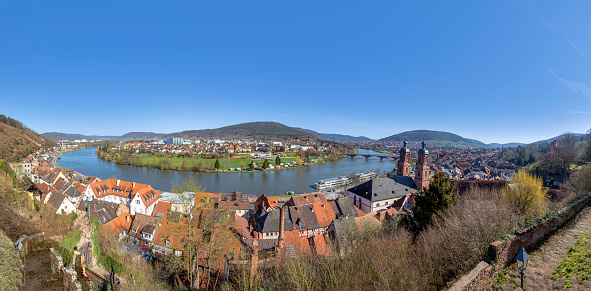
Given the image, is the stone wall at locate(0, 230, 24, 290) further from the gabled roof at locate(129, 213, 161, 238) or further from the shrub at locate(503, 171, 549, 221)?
the shrub at locate(503, 171, 549, 221)

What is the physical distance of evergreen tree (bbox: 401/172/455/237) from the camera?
927 centimetres

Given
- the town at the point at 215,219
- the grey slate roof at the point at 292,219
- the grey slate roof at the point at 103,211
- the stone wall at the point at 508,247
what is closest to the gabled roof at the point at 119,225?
the town at the point at 215,219

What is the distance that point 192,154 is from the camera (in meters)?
65.9

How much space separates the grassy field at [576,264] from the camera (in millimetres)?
4336

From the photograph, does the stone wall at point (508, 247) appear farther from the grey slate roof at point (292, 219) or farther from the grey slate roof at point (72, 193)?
the grey slate roof at point (72, 193)

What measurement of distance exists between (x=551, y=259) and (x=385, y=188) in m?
16.5

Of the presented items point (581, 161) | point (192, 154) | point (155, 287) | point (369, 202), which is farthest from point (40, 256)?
point (192, 154)

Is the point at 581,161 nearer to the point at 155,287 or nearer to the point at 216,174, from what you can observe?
the point at 155,287

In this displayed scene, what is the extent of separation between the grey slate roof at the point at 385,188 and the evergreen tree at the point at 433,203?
422 inches

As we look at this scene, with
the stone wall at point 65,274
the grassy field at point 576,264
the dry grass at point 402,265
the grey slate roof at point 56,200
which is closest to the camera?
the stone wall at point 65,274

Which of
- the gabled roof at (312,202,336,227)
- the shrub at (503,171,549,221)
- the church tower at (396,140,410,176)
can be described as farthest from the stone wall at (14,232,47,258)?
the church tower at (396,140,410,176)

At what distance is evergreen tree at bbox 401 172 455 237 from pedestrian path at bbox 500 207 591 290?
3166 millimetres

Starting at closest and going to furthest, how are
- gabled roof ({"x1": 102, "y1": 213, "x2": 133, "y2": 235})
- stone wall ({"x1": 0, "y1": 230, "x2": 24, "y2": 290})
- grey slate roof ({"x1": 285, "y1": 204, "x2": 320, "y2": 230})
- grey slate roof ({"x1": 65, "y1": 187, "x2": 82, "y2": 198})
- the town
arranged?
1. stone wall ({"x1": 0, "y1": 230, "x2": 24, "y2": 290})
2. the town
3. gabled roof ({"x1": 102, "y1": 213, "x2": 133, "y2": 235})
4. grey slate roof ({"x1": 285, "y1": 204, "x2": 320, "y2": 230})
5. grey slate roof ({"x1": 65, "y1": 187, "x2": 82, "y2": 198})

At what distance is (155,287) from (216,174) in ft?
130
